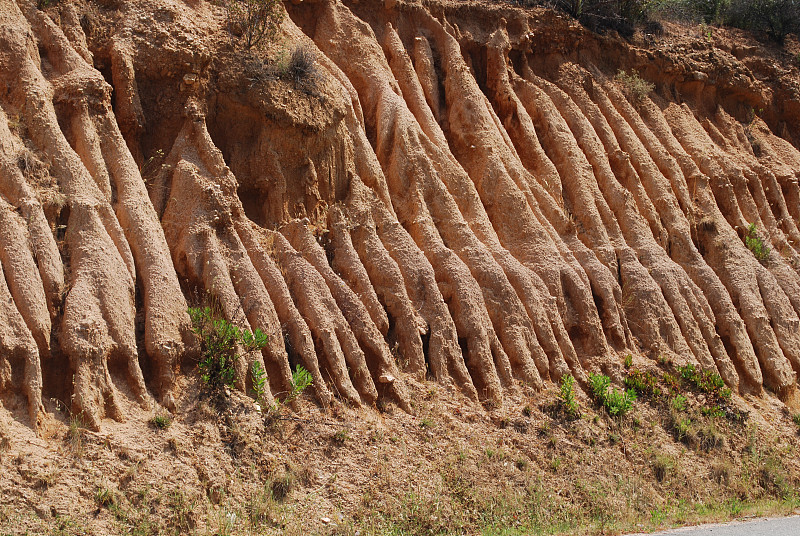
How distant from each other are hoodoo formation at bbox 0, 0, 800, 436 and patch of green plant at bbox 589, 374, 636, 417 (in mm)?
399

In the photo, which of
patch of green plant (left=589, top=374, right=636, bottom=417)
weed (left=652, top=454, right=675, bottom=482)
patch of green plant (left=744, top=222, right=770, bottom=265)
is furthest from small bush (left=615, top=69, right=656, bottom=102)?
weed (left=652, top=454, right=675, bottom=482)

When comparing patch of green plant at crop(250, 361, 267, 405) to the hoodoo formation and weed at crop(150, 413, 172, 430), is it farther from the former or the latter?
weed at crop(150, 413, 172, 430)

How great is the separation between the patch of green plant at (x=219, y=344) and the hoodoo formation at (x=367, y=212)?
0.53ft

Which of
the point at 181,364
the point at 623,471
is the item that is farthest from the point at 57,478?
the point at 623,471

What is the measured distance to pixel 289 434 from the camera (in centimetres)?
809

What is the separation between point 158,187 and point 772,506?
29.9 ft

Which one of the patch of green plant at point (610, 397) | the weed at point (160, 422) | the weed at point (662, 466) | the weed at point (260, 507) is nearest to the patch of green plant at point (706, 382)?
the patch of green plant at point (610, 397)

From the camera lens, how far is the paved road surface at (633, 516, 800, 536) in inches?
328

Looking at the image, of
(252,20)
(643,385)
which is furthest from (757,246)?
(252,20)

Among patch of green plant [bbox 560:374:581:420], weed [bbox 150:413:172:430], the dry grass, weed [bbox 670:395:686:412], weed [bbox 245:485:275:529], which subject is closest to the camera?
the dry grass

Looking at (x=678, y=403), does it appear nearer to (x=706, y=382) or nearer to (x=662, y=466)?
(x=706, y=382)

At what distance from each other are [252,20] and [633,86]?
829 cm

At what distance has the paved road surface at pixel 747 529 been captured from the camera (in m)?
8.33

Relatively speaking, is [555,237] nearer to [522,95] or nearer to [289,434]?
[522,95]
